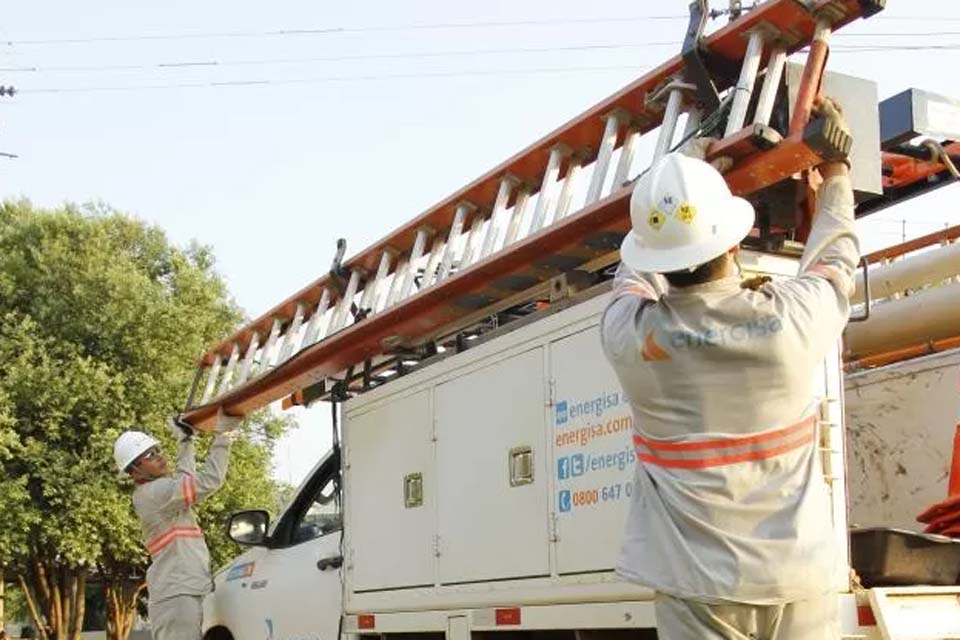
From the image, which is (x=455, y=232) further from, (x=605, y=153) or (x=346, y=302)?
(x=605, y=153)

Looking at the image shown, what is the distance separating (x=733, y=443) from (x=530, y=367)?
199 cm

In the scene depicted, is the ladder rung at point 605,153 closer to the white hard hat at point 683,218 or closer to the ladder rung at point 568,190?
the ladder rung at point 568,190

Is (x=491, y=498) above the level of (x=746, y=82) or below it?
below

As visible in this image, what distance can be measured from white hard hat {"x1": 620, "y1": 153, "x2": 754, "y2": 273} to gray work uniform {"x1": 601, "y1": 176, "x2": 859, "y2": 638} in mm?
96

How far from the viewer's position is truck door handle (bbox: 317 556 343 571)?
6.55 metres

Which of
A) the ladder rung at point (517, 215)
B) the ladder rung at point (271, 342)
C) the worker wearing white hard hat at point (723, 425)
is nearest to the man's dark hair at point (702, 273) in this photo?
the worker wearing white hard hat at point (723, 425)

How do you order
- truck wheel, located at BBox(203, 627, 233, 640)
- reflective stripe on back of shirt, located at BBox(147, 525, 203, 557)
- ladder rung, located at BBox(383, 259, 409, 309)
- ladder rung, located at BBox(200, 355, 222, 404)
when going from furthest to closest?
ladder rung, located at BBox(200, 355, 222, 404), truck wheel, located at BBox(203, 627, 233, 640), reflective stripe on back of shirt, located at BBox(147, 525, 203, 557), ladder rung, located at BBox(383, 259, 409, 309)

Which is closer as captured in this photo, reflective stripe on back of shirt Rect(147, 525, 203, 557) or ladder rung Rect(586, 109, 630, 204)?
ladder rung Rect(586, 109, 630, 204)

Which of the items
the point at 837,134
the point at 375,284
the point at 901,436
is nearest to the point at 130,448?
the point at 375,284

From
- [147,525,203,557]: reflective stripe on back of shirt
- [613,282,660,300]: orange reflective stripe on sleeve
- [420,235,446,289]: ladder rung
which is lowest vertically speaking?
[147,525,203,557]: reflective stripe on back of shirt

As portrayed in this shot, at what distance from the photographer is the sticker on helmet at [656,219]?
3.02 meters

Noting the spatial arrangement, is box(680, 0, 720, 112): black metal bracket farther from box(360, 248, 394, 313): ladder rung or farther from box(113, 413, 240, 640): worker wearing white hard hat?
box(113, 413, 240, 640): worker wearing white hard hat

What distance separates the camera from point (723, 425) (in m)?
3.01

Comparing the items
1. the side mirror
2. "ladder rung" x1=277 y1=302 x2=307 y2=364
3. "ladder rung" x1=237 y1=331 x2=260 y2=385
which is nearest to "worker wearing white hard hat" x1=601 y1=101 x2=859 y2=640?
"ladder rung" x1=277 y1=302 x2=307 y2=364
